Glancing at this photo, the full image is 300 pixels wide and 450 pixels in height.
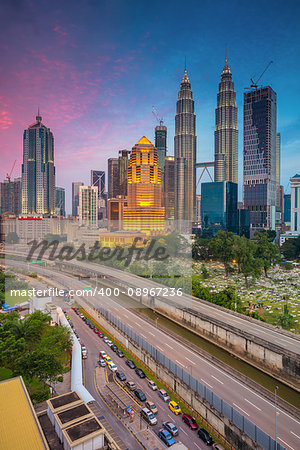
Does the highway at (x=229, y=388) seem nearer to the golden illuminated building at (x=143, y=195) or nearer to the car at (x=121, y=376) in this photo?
the car at (x=121, y=376)

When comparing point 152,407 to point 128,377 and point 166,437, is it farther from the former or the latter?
point 128,377

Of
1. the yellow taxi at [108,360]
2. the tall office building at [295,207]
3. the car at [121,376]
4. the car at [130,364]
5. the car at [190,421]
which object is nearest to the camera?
the car at [190,421]

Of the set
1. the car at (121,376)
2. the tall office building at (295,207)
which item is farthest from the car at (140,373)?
the tall office building at (295,207)

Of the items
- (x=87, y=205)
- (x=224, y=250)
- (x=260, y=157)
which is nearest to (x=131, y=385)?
(x=224, y=250)

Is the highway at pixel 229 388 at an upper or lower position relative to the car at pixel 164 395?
upper

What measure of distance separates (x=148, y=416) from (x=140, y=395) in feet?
8.66

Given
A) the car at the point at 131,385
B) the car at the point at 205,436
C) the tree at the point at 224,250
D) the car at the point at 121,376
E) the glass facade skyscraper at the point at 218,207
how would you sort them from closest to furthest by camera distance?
the car at the point at 205,436
the car at the point at 131,385
the car at the point at 121,376
the tree at the point at 224,250
the glass facade skyscraper at the point at 218,207

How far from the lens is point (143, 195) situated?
443ft

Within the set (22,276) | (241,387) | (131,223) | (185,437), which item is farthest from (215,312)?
(131,223)

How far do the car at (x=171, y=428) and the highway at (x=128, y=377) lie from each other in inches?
16.4

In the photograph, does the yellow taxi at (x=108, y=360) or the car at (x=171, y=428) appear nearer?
the car at (x=171, y=428)

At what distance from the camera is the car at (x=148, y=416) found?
69.1 feet

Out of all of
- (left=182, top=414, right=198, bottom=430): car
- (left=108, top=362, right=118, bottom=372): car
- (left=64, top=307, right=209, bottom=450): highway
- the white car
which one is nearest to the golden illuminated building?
(left=64, top=307, right=209, bottom=450): highway

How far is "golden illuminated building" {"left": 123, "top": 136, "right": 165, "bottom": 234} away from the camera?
133250mm
